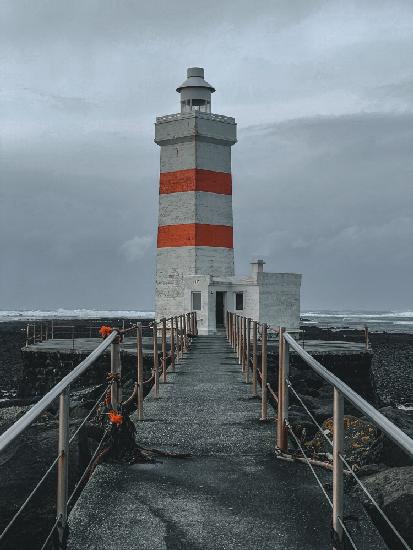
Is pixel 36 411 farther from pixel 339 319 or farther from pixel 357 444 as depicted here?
pixel 339 319

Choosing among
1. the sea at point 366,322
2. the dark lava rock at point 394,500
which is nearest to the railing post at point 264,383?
the dark lava rock at point 394,500

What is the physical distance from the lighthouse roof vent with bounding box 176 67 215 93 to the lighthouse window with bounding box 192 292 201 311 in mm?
7806

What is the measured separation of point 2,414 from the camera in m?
15.4

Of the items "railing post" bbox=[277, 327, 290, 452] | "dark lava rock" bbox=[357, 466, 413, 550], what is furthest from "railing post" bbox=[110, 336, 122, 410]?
"dark lava rock" bbox=[357, 466, 413, 550]

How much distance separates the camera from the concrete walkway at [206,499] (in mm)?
3633

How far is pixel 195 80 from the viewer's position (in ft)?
80.1

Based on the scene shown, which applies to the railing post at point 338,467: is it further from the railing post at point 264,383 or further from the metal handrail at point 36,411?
the railing post at point 264,383

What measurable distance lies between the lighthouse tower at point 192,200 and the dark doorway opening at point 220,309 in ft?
2.53

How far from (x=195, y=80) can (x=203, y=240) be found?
6.29 metres

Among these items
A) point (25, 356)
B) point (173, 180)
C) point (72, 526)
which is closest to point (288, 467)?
point (72, 526)

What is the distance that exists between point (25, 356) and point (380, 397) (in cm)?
1206

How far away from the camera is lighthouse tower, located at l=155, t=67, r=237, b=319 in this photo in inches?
908

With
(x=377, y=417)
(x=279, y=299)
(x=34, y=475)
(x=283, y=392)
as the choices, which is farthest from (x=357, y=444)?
(x=279, y=299)

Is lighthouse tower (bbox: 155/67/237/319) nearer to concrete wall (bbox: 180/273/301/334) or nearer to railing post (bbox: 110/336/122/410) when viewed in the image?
concrete wall (bbox: 180/273/301/334)
